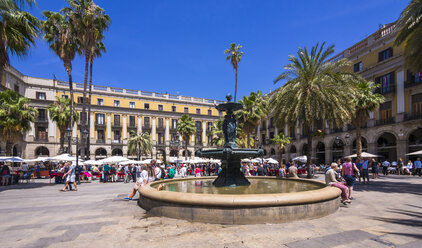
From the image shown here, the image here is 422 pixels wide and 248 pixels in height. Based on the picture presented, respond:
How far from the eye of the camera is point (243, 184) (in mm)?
9633

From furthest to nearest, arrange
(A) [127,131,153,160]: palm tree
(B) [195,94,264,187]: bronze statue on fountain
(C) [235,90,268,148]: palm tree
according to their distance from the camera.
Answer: (A) [127,131,153,160]: palm tree, (C) [235,90,268,148]: palm tree, (B) [195,94,264,187]: bronze statue on fountain

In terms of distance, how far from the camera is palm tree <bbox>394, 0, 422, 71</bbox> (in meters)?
12.1

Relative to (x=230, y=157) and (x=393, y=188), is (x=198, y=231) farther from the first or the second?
(x=393, y=188)

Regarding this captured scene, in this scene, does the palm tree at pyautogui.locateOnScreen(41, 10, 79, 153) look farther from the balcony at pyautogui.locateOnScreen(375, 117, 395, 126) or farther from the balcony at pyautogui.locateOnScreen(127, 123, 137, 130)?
the balcony at pyautogui.locateOnScreen(375, 117, 395, 126)

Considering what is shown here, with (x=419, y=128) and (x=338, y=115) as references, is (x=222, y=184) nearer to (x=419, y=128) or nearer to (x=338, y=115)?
(x=338, y=115)

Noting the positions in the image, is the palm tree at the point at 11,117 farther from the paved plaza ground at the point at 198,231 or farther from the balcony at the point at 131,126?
the balcony at the point at 131,126

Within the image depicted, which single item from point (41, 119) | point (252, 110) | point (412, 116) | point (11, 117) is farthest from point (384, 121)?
point (41, 119)

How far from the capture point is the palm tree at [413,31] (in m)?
12.1

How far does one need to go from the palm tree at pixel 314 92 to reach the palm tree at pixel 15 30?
1474cm

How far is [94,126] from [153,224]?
4348 cm

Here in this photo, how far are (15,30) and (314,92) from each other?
16.7m

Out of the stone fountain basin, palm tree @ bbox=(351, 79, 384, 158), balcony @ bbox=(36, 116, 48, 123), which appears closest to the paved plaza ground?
the stone fountain basin

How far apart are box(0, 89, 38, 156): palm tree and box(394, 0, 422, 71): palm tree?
95.9ft

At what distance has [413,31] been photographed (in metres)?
12.6
